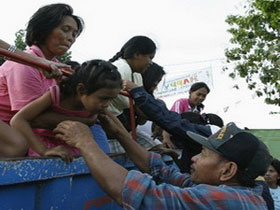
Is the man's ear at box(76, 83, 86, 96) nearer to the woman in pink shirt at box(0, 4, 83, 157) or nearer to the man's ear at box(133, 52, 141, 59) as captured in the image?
the woman in pink shirt at box(0, 4, 83, 157)

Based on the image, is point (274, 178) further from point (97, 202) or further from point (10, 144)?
point (10, 144)

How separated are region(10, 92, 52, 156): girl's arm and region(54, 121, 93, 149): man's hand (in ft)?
0.73

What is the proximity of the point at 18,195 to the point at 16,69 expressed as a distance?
98 centimetres

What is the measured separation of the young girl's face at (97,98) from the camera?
2121mm

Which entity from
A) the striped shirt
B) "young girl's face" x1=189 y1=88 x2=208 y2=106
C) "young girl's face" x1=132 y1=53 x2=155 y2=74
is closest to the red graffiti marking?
the striped shirt

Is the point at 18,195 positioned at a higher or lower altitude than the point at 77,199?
higher

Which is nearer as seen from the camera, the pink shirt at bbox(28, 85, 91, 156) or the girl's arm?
the girl's arm

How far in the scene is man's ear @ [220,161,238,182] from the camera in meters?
1.73

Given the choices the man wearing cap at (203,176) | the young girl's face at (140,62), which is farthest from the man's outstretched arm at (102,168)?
the young girl's face at (140,62)

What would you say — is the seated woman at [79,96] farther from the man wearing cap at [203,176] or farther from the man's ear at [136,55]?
the man's ear at [136,55]

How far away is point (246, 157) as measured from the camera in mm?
1712

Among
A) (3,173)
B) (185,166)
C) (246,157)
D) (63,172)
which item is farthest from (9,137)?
(185,166)

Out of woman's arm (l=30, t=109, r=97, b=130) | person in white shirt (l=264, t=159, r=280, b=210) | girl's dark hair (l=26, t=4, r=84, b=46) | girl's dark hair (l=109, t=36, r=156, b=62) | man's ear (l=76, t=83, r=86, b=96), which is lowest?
person in white shirt (l=264, t=159, r=280, b=210)

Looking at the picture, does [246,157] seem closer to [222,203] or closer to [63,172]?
[222,203]
